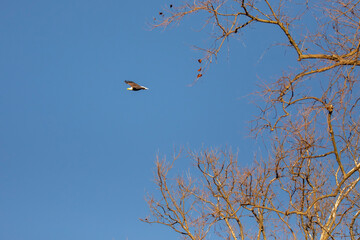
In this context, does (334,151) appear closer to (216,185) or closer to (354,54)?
(354,54)

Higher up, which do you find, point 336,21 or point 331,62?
point 336,21

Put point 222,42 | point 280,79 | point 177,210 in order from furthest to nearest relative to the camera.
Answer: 1. point 177,210
2. point 222,42
3. point 280,79

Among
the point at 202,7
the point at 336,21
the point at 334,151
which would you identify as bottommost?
the point at 334,151

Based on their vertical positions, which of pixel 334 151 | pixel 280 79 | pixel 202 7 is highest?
pixel 202 7

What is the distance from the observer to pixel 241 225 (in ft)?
26.7

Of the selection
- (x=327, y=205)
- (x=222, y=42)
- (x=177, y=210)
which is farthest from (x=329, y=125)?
(x=177, y=210)

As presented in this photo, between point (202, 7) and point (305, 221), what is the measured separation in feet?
14.1

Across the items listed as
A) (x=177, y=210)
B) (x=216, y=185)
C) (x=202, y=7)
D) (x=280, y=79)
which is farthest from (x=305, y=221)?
(x=202, y=7)

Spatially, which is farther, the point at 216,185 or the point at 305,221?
the point at 216,185

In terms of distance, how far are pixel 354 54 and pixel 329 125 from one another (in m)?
0.74

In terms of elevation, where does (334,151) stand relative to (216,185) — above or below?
below

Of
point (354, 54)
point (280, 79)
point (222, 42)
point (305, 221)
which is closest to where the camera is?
point (354, 54)

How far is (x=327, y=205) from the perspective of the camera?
806cm

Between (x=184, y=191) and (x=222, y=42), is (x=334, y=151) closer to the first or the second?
(x=222, y=42)
